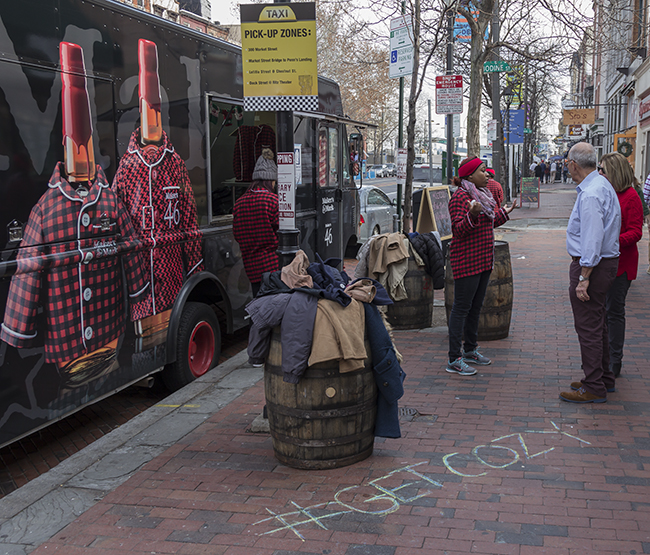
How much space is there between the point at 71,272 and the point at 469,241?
347 cm

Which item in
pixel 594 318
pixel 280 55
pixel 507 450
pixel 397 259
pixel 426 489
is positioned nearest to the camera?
pixel 426 489

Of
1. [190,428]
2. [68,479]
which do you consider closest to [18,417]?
[68,479]

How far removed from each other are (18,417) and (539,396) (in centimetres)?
398

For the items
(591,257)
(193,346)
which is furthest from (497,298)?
(193,346)

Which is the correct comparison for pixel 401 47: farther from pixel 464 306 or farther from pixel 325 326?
pixel 325 326

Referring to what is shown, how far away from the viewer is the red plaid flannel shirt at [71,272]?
438cm

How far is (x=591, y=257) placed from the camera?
16.7 feet

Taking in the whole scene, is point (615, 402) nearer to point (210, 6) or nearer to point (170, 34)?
point (170, 34)

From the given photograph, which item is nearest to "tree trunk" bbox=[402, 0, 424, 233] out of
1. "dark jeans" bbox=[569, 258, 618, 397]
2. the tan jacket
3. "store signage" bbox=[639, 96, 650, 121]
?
"dark jeans" bbox=[569, 258, 618, 397]

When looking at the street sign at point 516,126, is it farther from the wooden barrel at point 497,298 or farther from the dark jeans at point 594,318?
the dark jeans at point 594,318

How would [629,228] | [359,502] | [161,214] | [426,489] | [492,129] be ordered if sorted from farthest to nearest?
[492,129], [161,214], [629,228], [426,489], [359,502]

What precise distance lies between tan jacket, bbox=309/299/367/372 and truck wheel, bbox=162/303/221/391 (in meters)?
2.49

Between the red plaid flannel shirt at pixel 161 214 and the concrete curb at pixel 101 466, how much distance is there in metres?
0.86

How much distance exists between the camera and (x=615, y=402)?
544 centimetres
